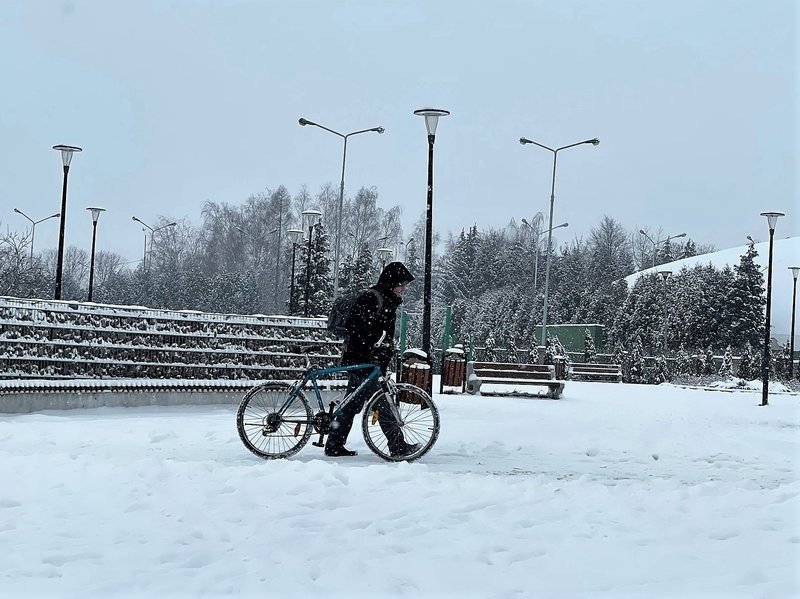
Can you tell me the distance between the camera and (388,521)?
249 inches

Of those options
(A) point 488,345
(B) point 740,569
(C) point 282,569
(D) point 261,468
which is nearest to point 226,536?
(C) point 282,569

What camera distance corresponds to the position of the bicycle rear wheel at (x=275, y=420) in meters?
9.12

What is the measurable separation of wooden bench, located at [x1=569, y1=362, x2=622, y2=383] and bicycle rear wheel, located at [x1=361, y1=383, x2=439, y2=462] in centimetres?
2945

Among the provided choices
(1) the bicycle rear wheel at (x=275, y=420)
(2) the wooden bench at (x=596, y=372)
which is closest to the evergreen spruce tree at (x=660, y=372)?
(2) the wooden bench at (x=596, y=372)

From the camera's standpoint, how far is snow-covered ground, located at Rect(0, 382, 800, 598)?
5023mm

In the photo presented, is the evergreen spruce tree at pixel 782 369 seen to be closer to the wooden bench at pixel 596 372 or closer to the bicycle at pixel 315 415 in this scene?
the wooden bench at pixel 596 372

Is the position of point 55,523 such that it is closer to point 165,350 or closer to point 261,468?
point 261,468

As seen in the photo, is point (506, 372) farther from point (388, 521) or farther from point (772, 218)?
point (388, 521)

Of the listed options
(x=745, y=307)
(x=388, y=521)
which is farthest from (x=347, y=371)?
(x=745, y=307)

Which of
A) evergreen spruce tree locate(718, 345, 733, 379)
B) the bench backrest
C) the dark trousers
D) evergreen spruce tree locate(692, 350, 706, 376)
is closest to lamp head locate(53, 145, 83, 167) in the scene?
the bench backrest

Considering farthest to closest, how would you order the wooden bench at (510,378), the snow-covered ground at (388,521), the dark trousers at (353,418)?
the wooden bench at (510,378), the dark trousers at (353,418), the snow-covered ground at (388,521)

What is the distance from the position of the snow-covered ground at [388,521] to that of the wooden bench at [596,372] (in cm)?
2801

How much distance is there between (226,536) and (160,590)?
1019mm

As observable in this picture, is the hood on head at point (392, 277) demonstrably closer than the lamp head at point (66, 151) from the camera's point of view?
Yes
